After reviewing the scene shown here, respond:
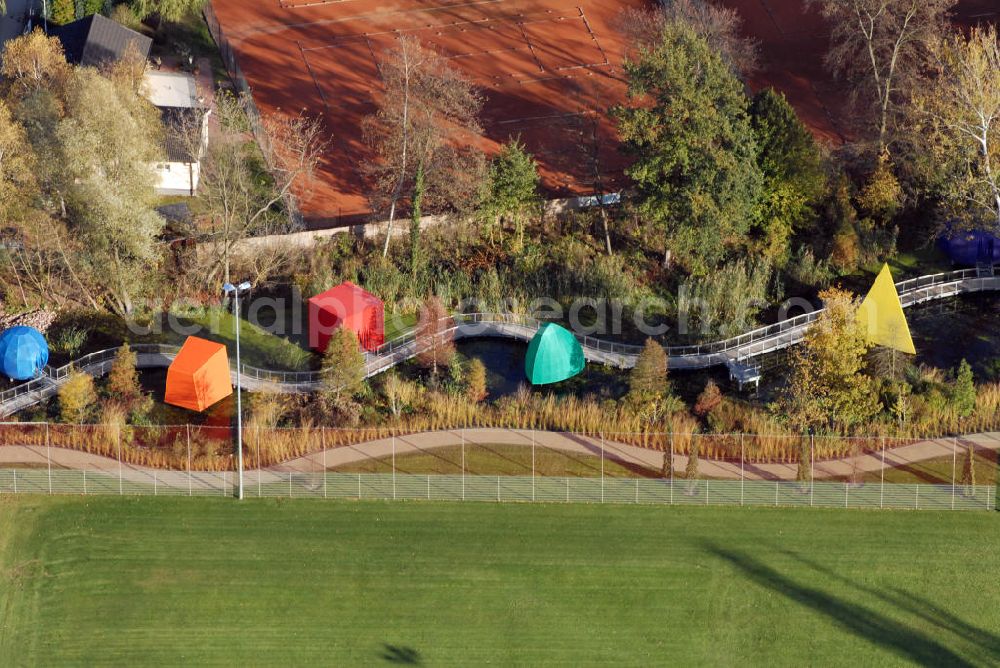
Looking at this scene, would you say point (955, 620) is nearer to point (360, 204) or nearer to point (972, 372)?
point (972, 372)

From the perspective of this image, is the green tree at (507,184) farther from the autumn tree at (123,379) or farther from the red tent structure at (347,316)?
the autumn tree at (123,379)

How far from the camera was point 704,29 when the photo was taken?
68.7 meters

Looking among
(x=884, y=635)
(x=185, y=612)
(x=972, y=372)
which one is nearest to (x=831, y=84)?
(x=972, y=372)

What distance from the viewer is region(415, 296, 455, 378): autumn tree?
59.2m

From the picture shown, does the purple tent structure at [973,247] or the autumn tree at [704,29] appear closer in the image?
the purple tent structure at [973,247]

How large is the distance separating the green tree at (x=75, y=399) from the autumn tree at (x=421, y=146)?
13.8 metres

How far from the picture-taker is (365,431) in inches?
2176

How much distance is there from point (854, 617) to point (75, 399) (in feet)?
87.2

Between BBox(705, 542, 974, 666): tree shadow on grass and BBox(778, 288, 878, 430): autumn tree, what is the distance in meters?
7.07

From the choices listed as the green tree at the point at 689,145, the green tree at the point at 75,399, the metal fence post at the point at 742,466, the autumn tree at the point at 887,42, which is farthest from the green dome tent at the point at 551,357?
the autumn tree at the point at 887,42

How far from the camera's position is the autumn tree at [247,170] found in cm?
6241

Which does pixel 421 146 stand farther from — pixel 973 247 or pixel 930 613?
pixel 930 613

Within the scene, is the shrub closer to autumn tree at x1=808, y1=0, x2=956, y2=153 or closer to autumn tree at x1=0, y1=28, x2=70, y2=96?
autumn tree at x1=0, y1=28, x2=70, y2=96

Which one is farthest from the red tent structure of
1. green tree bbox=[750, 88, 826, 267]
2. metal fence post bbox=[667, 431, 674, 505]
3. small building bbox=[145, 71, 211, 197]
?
green tree bbox=[750, 88, 826, 267]
